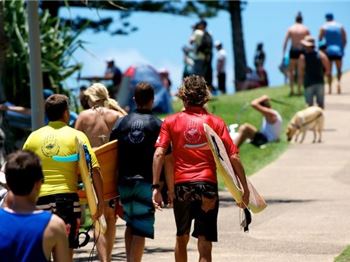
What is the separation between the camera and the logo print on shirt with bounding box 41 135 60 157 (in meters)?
9.06

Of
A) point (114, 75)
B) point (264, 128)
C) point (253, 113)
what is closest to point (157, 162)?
point (264, 128)

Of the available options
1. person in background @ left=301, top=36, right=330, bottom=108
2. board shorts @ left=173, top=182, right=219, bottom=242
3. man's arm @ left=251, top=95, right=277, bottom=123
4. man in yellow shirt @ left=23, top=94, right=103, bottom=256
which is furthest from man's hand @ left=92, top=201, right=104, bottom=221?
person in background @ left=301, top=36, right=330, bottom=108

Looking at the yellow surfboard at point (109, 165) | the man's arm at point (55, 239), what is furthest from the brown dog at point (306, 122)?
the man's arm at point (55, 239)

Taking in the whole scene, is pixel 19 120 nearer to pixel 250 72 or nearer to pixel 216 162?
pixel 216 162

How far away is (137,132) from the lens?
33.6ft

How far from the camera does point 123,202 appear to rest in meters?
10.4

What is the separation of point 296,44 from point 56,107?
19.5m

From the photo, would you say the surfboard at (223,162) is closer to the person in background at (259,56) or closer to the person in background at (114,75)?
the person in background at (114,75)

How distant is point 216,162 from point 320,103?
1615cm

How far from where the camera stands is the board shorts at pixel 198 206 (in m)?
9.43

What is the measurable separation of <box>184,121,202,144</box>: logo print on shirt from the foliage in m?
8.33

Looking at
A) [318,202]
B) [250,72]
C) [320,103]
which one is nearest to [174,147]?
[318,202]

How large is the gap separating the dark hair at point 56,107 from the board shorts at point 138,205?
120 cm

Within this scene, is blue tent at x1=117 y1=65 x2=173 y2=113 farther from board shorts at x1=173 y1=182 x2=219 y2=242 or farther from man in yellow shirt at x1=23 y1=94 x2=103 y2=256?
man in yellow shirt at x1=23 y1=94 x2=103 y2=256
